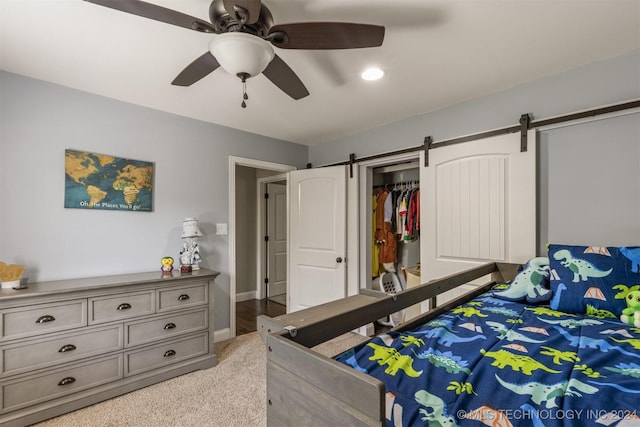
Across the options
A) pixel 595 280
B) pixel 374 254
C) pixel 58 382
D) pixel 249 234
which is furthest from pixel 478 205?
pixel 249 234

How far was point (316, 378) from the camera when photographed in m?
0.72

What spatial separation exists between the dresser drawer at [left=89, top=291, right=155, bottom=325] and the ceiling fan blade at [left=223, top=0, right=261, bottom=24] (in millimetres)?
2070

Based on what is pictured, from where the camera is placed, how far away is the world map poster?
7.59 ft

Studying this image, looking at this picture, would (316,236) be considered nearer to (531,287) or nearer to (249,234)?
(249,234)

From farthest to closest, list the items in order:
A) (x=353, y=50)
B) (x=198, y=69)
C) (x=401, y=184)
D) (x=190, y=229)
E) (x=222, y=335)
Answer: (x=401, y=184)
(x=222, y=335)
(x=190, y=229)
(x=353, y=50)
(x=198, y=69)

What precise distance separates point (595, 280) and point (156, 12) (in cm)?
238

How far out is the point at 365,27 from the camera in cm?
124

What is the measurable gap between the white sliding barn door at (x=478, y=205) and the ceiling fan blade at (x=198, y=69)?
1.99 m

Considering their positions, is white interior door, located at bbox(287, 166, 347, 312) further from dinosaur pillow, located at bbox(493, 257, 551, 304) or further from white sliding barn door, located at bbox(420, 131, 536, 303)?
dinosaur pillow, located at bbox(493, 257, 551, 304)

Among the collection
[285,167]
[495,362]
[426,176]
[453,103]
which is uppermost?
[453,103]

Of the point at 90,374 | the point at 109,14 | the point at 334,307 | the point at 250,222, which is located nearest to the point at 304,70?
the point at 109,14

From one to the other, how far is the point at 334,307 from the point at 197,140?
8.19 ft

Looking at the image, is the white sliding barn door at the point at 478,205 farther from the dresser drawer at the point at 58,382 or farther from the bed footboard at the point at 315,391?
the dresser drawer at the point at 58,382

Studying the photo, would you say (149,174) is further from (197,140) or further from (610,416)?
(610,416)
